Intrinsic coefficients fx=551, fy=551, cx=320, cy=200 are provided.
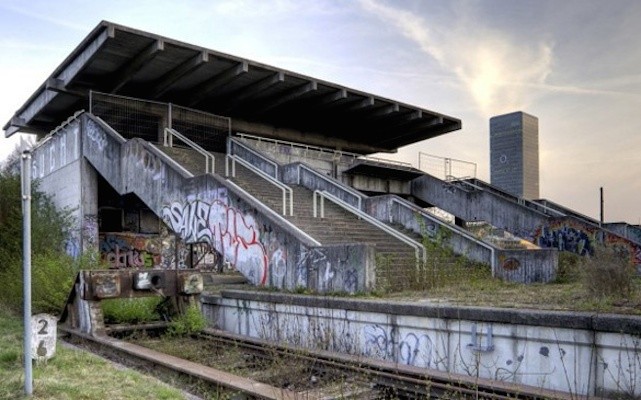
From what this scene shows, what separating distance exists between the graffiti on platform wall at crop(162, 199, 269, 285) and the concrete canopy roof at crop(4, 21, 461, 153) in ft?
22.9

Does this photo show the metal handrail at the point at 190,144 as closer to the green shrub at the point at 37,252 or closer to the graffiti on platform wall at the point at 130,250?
the graffiti on platform wall at the point at 130,250

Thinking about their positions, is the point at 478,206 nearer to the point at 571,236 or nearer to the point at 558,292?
the point at 571,236

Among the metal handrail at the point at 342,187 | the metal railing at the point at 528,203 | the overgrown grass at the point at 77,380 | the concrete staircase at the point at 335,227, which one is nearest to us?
the overgrown grass at the point at 77,380

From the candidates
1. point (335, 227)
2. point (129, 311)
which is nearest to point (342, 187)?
point (335, 227)

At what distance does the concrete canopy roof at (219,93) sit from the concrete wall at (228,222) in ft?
7.95

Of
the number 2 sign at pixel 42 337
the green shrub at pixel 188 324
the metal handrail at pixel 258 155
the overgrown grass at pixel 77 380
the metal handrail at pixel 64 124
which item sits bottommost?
the green shrub at pixel 188 324

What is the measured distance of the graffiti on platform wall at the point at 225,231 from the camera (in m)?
13.9

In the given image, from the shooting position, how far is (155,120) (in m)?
24.9

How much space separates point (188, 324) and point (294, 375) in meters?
4.20

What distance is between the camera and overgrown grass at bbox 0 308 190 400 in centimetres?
623

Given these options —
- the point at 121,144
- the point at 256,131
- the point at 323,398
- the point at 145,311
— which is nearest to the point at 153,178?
the point at 121,144

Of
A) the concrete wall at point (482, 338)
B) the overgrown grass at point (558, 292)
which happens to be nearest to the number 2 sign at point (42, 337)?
the concrete wall at point (482, 338)

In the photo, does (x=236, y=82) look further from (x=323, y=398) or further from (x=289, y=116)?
(x=323, y=398)

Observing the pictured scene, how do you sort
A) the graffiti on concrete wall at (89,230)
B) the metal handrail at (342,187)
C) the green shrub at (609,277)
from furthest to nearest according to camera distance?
the graffiti on concrete wall at (89,230), the metal handrail at (342,187), the green shrub at (609,277)
